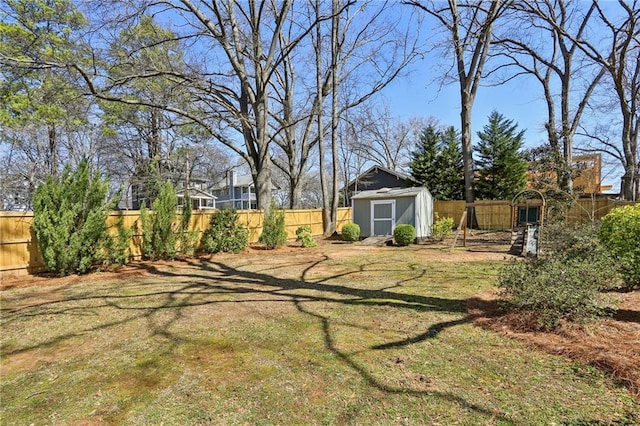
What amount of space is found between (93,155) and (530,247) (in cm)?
2117

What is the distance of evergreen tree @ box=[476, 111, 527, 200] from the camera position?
19.1 metres

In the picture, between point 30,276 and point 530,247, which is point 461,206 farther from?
point 30,276

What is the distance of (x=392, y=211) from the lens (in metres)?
13.6

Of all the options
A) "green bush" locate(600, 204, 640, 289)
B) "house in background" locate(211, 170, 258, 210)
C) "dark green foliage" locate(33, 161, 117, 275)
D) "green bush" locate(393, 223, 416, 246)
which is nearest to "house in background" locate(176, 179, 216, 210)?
"house in background" locate(211, 170, 258, 210)

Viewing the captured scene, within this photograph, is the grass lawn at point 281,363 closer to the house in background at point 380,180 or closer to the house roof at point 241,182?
the house in background at point 380,180

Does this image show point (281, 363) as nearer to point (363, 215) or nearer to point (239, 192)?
point (363, 215)

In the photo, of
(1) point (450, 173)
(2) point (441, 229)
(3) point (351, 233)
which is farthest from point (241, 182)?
(2) point (441, 229)

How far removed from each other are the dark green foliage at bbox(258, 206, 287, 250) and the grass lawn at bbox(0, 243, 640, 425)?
5.79 meters

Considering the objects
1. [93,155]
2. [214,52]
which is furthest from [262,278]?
[93,155]

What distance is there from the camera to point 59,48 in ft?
41.4

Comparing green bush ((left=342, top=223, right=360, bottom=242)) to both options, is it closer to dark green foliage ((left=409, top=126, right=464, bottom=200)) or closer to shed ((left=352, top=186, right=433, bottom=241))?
shed ((left=352, top=186, right=433, bottom=241))

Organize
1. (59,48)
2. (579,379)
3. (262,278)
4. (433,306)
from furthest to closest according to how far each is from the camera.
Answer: (59,48)
(262,278)
(433,306)
(579,379)

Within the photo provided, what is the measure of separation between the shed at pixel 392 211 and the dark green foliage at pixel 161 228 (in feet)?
27.3

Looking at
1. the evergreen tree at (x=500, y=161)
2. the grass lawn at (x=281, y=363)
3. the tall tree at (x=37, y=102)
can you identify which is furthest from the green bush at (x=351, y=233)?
the evergreen tree at (x=500, y=161)
